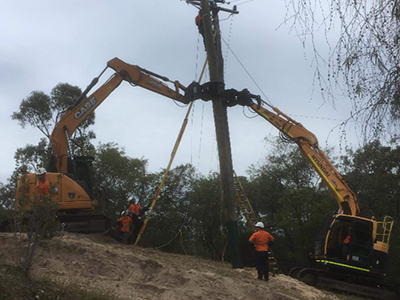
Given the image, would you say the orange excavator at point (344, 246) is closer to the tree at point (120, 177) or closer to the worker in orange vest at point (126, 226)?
the worker in orange vest at point (126, 226)

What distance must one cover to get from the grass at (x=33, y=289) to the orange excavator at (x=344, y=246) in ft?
30.5

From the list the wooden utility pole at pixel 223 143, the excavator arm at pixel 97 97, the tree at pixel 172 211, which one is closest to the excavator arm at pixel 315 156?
the wooden utility pole at pixel 223 143

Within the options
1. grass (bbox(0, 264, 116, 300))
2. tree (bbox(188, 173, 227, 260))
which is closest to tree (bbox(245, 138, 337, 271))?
tree (bbox(188, 173, 227, 260))

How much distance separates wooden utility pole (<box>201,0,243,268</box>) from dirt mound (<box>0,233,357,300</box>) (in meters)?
2.55

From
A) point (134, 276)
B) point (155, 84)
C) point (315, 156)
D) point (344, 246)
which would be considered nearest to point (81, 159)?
point (155, 84)

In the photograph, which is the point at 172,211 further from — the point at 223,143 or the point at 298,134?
the point at 223,143

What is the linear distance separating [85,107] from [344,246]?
34.7 ft

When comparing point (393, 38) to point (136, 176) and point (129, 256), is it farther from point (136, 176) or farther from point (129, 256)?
point (136, 176)

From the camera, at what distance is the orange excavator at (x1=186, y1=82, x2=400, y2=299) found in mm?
16516

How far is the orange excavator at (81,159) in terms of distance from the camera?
15.5m

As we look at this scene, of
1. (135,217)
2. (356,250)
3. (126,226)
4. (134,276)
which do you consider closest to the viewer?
(134,276)

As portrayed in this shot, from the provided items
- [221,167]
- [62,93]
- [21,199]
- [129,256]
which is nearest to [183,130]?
[221,167]

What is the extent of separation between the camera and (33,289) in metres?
7.36

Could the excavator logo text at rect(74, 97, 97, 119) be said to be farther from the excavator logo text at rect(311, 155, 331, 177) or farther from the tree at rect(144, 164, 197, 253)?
the tree at rect(144, 164, 197, 253)
